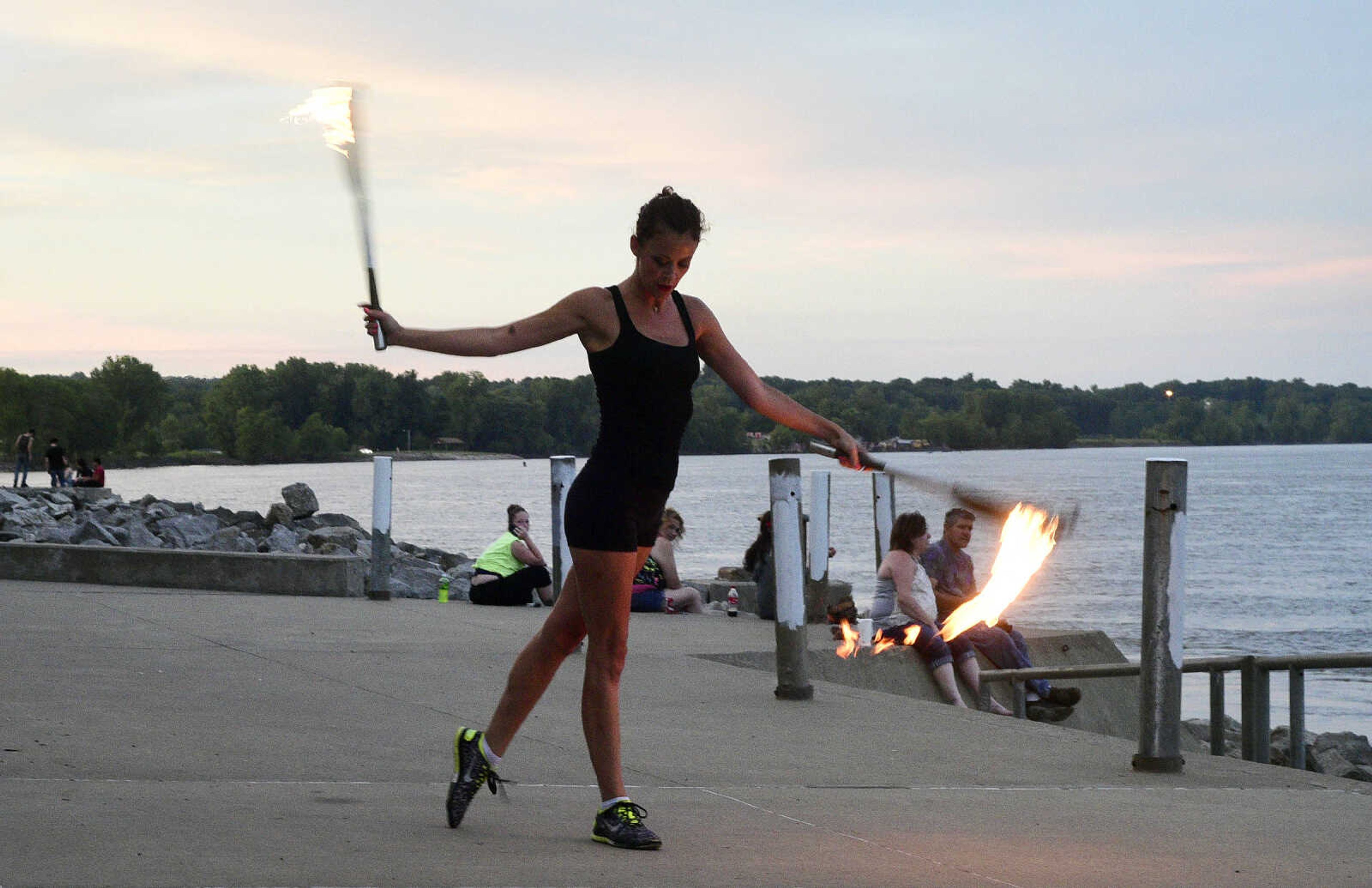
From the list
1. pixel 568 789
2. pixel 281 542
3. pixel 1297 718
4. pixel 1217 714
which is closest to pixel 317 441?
pixel 281 542

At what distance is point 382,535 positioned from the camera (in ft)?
49.6

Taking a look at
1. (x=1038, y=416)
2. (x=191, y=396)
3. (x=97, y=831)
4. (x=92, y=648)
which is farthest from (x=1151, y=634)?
(x=191, y=396)

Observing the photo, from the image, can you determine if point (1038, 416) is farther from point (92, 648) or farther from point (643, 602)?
point (92, 648)

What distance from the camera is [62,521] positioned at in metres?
35.7

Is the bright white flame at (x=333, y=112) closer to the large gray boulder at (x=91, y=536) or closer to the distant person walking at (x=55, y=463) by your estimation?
the large gray boulder at (x=91, y=536)

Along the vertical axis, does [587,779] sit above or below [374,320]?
below

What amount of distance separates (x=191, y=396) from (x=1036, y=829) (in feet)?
591

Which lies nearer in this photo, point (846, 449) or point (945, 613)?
point (846, 449)

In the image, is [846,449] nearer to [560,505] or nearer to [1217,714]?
[1217,714]

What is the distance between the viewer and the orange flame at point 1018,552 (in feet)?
25.4

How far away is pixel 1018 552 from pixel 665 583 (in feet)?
27.0

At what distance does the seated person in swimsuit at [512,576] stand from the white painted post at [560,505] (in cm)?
272

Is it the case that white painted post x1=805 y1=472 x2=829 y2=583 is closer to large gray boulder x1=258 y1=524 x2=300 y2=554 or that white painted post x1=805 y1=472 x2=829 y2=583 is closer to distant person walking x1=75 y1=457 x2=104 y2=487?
large gray boulder x1=258 y1=524 x2=300 y2=554

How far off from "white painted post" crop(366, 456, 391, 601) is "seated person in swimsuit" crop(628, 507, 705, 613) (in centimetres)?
225
